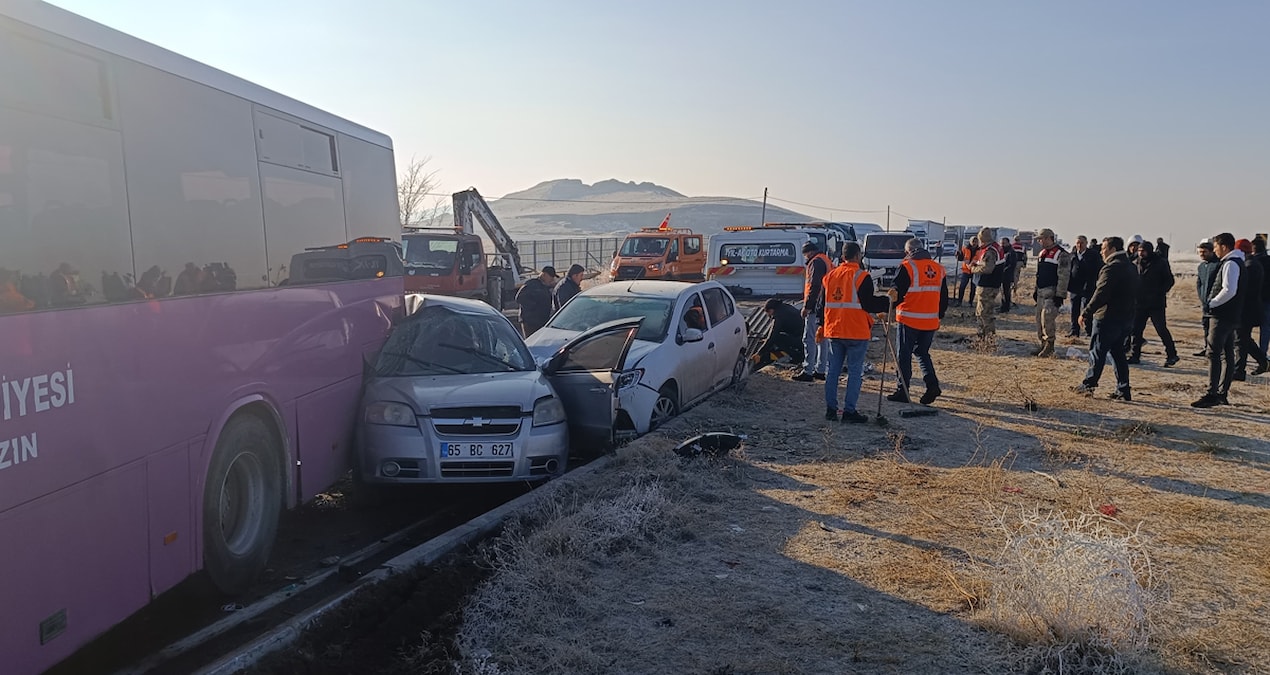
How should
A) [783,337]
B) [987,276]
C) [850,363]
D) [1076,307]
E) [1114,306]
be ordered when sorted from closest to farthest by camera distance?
[850,363]
[1114,306]
[783,337]
[987,276]
[1076,307]

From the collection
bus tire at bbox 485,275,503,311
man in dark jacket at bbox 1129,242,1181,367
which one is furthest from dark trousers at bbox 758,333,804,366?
bus tire at bbox 485,275,503,311

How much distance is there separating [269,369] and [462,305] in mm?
2985

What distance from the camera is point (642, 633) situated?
4.36 m

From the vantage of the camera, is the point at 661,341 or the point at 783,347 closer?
the point at 661,341

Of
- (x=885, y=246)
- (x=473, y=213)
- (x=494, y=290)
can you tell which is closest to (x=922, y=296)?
(x=494, y=290)

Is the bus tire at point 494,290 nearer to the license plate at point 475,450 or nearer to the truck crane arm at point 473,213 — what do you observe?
the truck crane arm at point 473,213

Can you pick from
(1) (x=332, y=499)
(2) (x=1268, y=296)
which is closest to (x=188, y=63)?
(1) (x=332, y=499)

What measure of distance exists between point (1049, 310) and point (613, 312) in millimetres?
8324

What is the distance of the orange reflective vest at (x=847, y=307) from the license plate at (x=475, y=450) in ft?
Result: 14.0

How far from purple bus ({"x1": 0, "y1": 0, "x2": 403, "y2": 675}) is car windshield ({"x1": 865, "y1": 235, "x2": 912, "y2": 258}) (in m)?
21.0

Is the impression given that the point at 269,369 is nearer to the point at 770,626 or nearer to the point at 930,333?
the point at 770,626

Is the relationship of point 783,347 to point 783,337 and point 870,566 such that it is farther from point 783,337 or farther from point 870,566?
point 870,566

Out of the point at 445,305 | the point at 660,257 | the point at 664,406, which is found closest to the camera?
the point at 445,305

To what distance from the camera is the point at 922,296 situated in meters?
9.94
